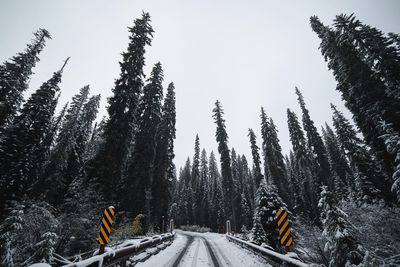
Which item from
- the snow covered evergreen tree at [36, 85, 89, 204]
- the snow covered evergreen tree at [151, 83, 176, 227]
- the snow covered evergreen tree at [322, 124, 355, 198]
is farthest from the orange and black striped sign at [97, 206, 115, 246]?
the snow covered evergreen tree at [322, 124, 355, 198]

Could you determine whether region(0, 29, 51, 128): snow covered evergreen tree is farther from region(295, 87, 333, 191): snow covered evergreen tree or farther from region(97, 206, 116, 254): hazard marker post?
region(295, 87, 333, 191): snow covered evergreen tree

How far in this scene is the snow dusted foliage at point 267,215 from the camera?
15594mm

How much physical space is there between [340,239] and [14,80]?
32500 millimetres

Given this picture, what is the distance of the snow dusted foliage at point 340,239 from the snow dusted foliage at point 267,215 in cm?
1043

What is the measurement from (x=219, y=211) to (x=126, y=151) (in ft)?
137

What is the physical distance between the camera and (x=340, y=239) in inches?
215

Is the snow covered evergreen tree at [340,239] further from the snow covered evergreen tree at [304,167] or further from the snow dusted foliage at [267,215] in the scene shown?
the snow covered evergreen tree at [304,167]

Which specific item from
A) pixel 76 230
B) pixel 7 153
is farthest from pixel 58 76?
pixel 76 230

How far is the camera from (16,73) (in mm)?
23453

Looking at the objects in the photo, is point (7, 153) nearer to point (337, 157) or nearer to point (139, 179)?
point (139, 179)

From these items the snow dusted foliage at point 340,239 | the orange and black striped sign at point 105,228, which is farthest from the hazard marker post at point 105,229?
the snow dusted foliage at point 340,239

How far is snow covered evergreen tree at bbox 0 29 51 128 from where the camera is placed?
72.4 feet

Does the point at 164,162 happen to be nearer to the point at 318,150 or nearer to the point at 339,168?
the point at 318,150

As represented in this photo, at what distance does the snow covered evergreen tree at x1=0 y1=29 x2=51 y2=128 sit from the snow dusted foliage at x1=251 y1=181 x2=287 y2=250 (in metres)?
29.1
